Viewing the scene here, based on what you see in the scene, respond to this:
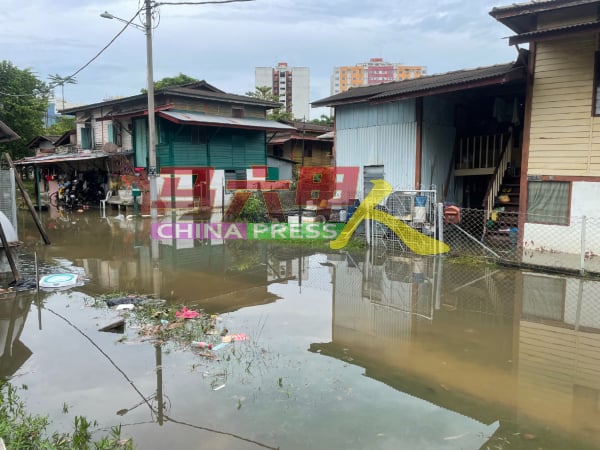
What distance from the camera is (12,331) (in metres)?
6.19

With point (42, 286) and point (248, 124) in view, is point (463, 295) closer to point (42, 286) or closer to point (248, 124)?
point (42, 286)

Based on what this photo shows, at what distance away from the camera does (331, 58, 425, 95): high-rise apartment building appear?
10119cm

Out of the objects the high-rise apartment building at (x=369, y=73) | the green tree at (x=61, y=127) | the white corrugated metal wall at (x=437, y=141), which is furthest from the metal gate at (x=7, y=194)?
the high-rise apartment building at (x=369, y=73)

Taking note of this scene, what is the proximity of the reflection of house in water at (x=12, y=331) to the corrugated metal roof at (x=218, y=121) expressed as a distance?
16060 millimetres

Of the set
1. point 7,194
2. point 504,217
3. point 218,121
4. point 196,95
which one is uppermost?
point 196,95

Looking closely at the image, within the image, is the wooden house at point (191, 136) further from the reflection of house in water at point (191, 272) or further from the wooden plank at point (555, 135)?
the wooden plank at point (555, 135)

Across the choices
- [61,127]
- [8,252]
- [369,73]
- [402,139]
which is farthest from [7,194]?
[369,73]

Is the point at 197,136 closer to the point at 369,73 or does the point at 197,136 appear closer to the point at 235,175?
the point at 235,175

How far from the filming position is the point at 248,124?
26.0m

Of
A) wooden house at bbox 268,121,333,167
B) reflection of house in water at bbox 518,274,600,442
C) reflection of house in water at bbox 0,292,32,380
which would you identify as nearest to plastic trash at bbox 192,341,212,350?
reflection of house in water at bbox 0,292,32,380

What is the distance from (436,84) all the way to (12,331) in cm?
1069

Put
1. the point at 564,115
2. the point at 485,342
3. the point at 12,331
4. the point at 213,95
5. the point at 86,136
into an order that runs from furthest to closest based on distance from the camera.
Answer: the point at 86,136
the point at 213,95
the point at 564,115
the point at 12,331
the point at 485,342

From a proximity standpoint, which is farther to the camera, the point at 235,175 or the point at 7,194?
the point at 235,175

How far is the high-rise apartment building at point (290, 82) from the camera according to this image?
8706cm
